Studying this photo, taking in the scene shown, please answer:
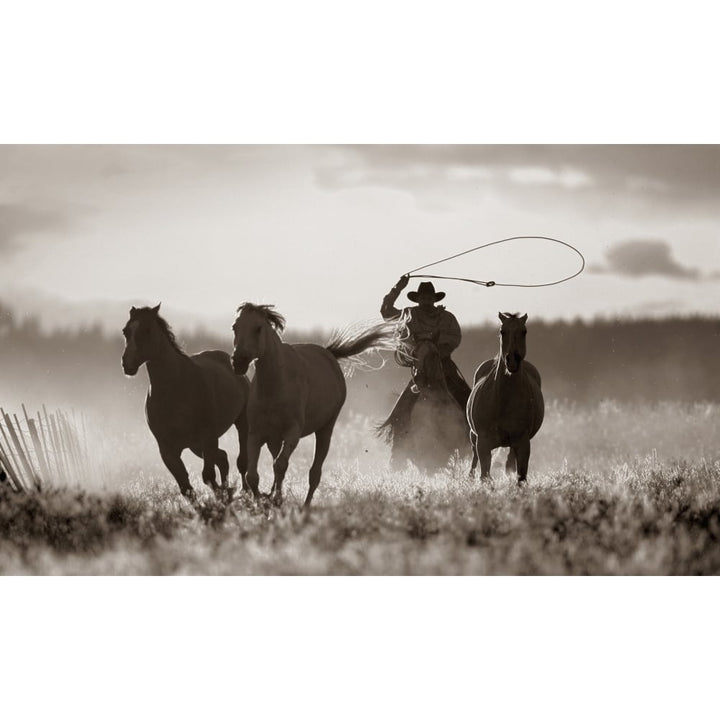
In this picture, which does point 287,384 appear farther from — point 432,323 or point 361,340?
point 432,323

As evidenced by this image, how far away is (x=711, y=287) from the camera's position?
6.18 metres

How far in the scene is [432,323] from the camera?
6.40 meters

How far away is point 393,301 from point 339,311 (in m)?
0.37

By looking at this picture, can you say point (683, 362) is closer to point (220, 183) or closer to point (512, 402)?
point (512, 402)

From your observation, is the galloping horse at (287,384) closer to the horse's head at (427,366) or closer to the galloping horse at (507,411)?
the horse's head at (427,366)

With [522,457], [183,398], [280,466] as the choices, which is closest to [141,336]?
[183,398]

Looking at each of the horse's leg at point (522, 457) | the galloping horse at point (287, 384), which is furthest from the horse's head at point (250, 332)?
the horse's leg at point (522, 457)

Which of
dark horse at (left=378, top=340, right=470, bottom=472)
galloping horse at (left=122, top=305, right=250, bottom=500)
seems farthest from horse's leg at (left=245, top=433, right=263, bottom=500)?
dark horse at (left=378, top=340, right=470, bottom=472)

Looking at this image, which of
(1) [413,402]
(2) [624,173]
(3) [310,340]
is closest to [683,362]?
(2) [624,173]

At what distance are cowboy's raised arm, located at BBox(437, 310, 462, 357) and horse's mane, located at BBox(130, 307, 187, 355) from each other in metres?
1.73

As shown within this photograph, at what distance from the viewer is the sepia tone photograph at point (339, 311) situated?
6.04 metres

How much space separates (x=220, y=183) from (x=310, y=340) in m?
1.19

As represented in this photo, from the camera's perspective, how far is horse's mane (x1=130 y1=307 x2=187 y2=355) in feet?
19.3

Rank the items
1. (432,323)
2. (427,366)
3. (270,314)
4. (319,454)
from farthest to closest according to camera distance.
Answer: (427,366) < (432,323) < (319,454) < (270,314)
